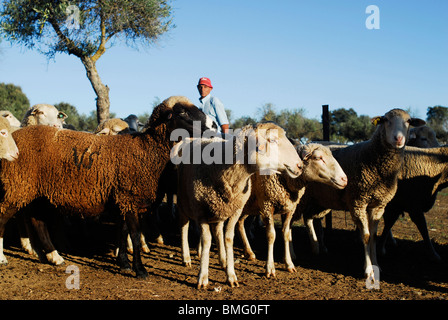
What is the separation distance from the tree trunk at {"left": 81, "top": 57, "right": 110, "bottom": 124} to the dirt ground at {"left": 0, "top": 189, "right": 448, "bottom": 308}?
6097 mm

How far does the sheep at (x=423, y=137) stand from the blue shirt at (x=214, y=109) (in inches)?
185

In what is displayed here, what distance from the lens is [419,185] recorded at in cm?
724

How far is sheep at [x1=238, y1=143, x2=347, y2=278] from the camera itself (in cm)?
571

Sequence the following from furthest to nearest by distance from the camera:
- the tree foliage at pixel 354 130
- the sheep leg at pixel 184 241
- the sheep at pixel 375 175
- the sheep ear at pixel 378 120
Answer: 1. the tree foliage at pixel 354 130
2. the sheep leg at pixel 184 241
3. the sheep ear at pixel 378 120
4. the sheep at pixel 375 175

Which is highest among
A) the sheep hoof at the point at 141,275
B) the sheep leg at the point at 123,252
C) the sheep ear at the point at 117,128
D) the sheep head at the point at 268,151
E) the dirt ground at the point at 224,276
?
the sheep ear at the point at 117,128

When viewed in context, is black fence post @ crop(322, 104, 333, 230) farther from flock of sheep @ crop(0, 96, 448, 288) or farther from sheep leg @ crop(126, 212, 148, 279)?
sheep leg @ crop(126, 212, 148, 279)

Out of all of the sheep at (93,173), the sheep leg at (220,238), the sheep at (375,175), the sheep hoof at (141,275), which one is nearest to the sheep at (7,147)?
the sheep at (93,173)

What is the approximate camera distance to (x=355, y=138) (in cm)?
3631

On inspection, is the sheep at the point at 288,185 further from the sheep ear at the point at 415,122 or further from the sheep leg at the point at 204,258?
the sheep ear at the point at 415,122

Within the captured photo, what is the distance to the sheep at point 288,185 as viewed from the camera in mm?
5715

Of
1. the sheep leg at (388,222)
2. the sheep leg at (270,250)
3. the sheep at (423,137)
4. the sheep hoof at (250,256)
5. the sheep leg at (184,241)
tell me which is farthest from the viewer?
the sheep at (423,137)
